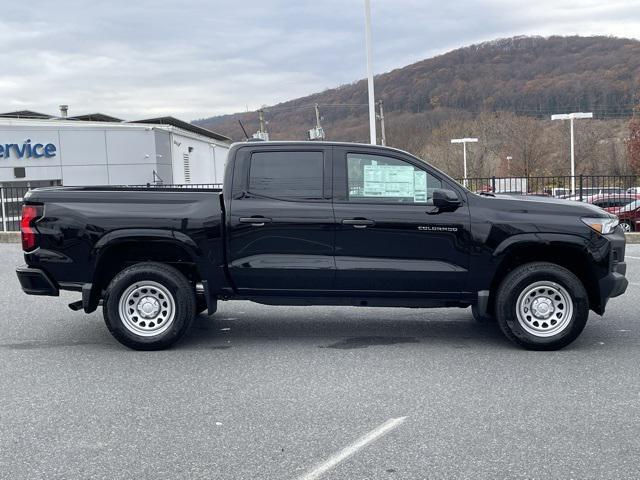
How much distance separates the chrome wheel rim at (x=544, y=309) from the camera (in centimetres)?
626

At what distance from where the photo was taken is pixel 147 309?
6.43m

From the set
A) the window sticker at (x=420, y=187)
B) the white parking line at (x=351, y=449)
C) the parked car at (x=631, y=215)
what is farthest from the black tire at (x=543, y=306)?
the parked car at (x=631, y=215)

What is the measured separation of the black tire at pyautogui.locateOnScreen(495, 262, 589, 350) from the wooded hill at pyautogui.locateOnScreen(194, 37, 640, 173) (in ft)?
192

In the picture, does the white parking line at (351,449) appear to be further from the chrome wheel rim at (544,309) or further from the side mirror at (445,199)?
the side mirror at (445,199)

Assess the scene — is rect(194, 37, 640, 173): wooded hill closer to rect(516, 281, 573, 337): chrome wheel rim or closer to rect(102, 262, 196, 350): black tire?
rect(102, 262, 196, 350): black tire

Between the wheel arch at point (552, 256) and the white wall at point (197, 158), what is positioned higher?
the white wall at point (197, 158)

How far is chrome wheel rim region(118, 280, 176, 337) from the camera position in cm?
639

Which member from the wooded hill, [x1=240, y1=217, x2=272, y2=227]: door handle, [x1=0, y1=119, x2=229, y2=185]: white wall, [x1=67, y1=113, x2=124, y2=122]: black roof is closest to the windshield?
[x1=240, y1=217, x2=272, y2=227]: door handle

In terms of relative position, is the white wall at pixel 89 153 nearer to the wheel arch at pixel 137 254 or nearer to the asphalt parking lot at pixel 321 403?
the wheel arch at pixel 137 254

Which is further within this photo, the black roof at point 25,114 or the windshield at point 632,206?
the black roof at point 25,114

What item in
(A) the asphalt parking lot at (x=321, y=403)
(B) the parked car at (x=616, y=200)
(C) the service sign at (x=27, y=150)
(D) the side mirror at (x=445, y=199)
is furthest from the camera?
A: (C) the service sign at (x=27, y=150)

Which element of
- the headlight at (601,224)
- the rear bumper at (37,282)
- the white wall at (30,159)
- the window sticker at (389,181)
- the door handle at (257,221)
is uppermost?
the white wall at (30,159)

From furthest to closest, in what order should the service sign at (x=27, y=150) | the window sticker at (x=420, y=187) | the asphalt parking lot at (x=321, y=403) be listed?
the service sign at (x=27, y=150), the window sticker at (x=420, y=187), the asphalt parking lot at (x=321, y=403)

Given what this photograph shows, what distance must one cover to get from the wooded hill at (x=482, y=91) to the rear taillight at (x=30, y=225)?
57969mm
